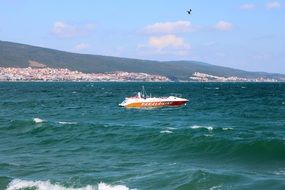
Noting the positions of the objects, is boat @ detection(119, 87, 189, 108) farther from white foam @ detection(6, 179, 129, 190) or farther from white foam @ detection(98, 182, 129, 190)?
white foam @ detection(98, 182, 129, 190)

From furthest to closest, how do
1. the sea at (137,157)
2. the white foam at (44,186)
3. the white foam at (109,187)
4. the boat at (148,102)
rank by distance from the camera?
the boat at (148,102) < the sea at (137,157) < the white foam at (44,186) < the white foam at (109,187)

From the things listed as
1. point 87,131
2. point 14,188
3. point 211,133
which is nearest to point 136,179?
point 14,188

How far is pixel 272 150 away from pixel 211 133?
971cm

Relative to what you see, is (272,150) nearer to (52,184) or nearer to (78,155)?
(78,155)

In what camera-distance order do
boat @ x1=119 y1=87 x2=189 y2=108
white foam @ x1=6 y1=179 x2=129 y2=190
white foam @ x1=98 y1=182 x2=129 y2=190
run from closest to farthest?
1. white foam @ x1=98 y1=182 x2=129 y2=190
2. white foam @ x1=6 y1=179 x2=129 y2=190
3. boat @ x1=119 y1=87 x2=189 y2=108

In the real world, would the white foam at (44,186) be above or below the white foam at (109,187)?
below

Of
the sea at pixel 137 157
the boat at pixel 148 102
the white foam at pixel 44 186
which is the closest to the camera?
the white foam at pixel 44 186

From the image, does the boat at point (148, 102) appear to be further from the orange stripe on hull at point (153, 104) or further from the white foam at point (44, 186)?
the white foam at point (44, 186)

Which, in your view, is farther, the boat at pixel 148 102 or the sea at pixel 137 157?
the boat at pixel 148 102

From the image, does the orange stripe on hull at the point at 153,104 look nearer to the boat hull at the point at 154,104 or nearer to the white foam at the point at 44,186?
the boat hull at the point at 154,104

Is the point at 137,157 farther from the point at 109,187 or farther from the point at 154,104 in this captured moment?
the point at 154,104

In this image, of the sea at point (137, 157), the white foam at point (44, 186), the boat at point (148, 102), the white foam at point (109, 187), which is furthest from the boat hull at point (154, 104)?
the white foam at point (109, 187)

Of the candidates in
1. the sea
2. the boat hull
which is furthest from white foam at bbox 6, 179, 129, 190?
the boat hull

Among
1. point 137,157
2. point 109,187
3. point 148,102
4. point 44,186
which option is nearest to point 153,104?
point 148,102
